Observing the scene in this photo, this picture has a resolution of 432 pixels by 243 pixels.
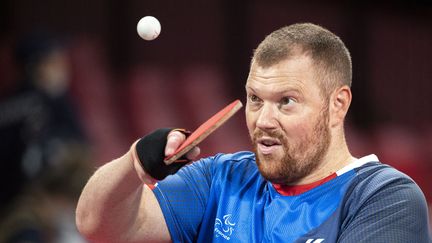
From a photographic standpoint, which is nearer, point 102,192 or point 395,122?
point 102,192

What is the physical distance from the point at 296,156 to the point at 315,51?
466 millimetres

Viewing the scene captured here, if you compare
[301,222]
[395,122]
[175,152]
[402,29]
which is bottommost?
[395,122]

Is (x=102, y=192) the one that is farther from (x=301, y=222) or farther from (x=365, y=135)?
(x=365, y=135)

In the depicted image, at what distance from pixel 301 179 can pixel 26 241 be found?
122 inches

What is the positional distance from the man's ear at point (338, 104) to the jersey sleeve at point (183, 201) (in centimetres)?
68

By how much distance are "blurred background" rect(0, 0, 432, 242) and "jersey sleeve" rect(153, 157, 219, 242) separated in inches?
149

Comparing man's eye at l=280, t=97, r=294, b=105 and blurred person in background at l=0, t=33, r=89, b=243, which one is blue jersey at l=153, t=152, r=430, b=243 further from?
blurred person in background at l=0, t=33, r=89, b=243

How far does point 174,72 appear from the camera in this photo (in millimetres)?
12422

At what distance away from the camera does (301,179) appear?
13.4 ft

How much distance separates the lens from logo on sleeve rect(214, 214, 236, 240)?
4.14m

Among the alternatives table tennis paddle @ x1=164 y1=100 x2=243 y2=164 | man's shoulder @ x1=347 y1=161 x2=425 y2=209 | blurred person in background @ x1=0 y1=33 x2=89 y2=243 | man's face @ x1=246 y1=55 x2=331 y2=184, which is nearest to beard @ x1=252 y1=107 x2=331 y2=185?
man's face @ x1=246 y1=55 x2=331 y2=184

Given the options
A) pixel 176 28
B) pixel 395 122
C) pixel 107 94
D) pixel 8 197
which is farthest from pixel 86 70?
pixel 395 122

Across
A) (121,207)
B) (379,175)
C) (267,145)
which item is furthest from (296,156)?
(121,207)

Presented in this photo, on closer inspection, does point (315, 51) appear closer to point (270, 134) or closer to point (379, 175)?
point (270, 134)
